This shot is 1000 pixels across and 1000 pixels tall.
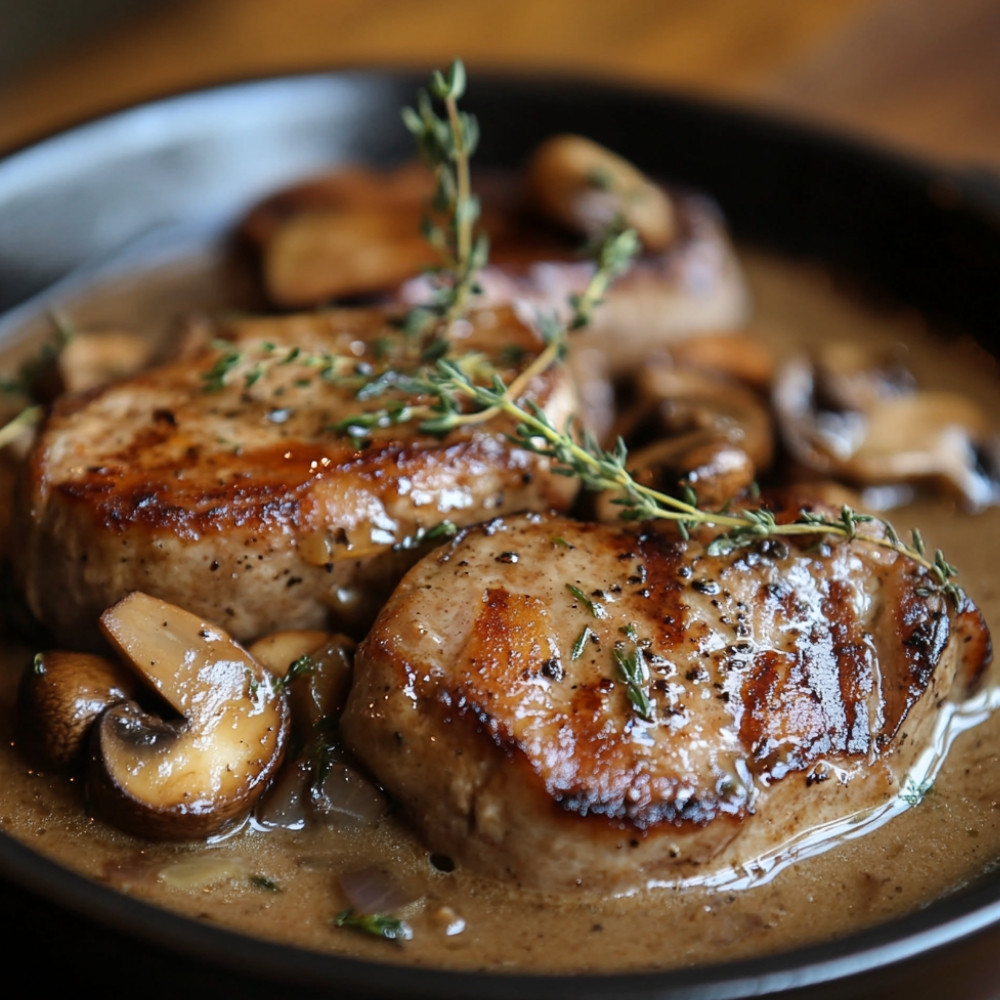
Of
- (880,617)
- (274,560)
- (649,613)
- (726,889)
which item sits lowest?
(726,889)

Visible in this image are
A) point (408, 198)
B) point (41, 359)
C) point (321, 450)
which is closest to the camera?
point (321, 450)

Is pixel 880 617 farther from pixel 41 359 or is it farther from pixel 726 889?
pixel 41 359

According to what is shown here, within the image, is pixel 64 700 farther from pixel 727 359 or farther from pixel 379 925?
pixel 727 359

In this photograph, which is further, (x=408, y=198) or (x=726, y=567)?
(x=408, y=198)

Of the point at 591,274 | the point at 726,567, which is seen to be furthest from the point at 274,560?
the point at 591,274

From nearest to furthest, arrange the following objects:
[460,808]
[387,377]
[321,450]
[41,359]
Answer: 1. [460,808]
2. [321,450]
3. [387,377]
4. [41,359]

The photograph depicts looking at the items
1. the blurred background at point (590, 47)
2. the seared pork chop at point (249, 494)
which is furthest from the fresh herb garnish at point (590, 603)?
the blurred background at point (590, 47)
